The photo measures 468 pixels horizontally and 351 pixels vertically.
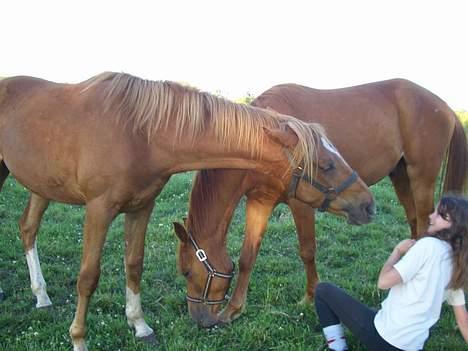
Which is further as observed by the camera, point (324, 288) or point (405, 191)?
point (405, 191)

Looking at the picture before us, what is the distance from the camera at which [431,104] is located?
212 inches

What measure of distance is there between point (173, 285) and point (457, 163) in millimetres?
3581

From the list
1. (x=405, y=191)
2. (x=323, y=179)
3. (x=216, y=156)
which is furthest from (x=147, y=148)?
(x=405, y=191)

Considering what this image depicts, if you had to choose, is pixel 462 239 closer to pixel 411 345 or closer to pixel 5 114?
pixel 411 345

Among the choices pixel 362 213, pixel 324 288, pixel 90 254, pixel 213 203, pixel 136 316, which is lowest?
pixel 136 316

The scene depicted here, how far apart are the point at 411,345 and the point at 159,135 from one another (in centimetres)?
221

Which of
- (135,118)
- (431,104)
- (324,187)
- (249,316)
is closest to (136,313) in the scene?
(249,316)

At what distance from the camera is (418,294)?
117 inches

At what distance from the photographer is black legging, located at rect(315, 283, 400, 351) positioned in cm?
319

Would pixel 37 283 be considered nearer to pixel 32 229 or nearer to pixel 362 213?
pixel 32 229

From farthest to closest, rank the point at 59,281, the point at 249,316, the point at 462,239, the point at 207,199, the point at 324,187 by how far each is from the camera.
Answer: the point at 59,281
the point at 249,316
the point at 207,199
the point at 324,187
the point at 462,239

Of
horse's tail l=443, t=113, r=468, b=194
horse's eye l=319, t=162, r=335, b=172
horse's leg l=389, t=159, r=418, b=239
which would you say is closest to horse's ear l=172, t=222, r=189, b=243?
horse's eye l=319, t=162, r=335, b=172

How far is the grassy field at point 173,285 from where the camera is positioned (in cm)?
373

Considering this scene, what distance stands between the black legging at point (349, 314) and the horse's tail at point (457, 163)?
9.00 feet
